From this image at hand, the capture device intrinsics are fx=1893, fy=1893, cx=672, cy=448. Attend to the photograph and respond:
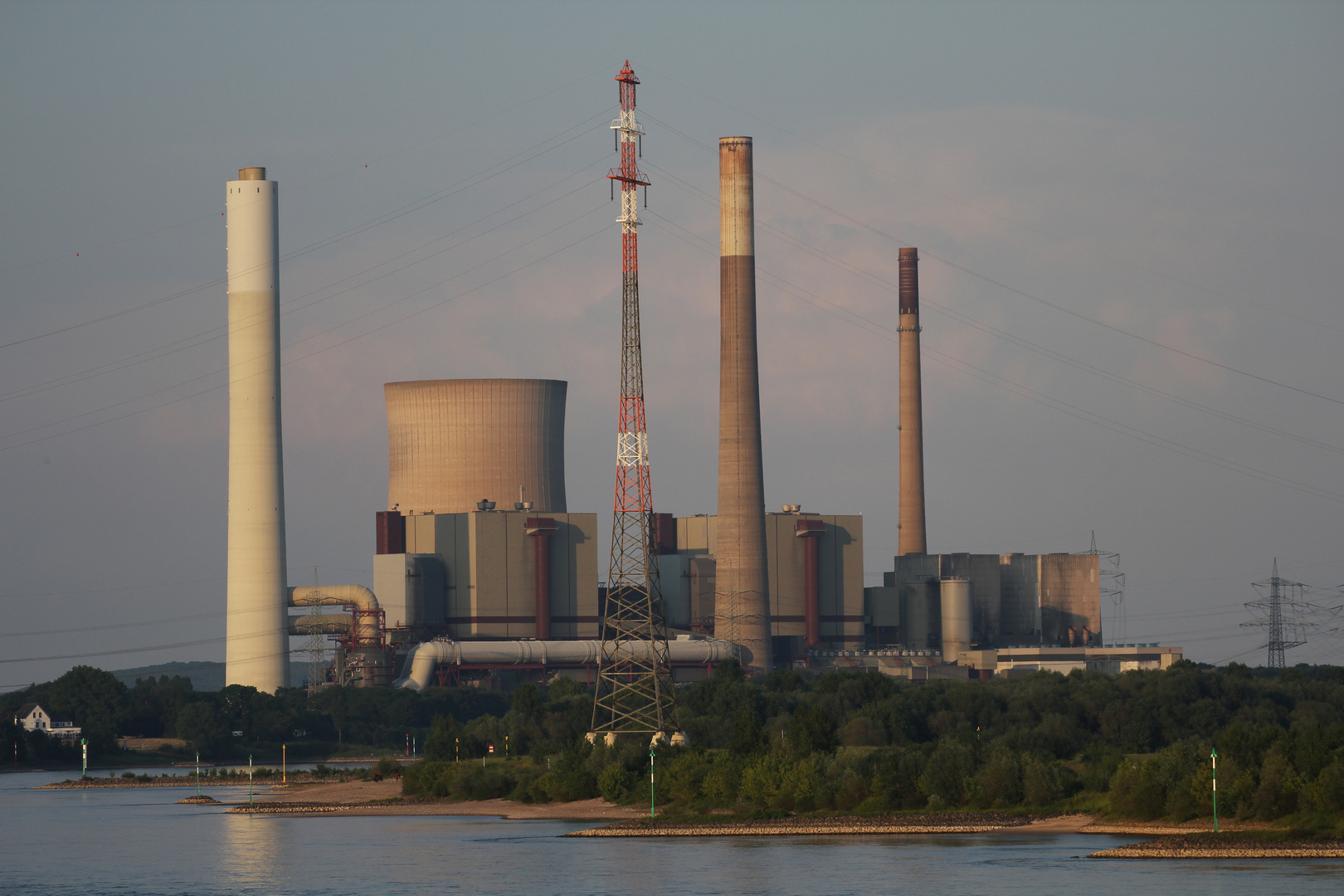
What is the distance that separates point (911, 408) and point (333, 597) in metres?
41.7

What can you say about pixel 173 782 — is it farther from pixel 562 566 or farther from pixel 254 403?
pixel 562 566

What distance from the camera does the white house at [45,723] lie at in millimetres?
111562

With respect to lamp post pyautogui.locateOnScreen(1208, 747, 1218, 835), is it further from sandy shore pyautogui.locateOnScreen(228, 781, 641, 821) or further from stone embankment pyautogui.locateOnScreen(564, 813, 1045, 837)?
sandy shore pyautogui.locateOnScreen(228, 781, 641, 821)

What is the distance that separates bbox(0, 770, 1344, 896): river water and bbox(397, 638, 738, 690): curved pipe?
51.0 metres

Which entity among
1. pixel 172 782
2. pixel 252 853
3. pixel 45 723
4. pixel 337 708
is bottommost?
pixel 172 782

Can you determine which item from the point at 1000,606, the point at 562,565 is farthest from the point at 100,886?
the point at 1000,606

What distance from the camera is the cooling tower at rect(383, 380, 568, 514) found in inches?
4783

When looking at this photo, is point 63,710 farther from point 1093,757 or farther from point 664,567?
point 1093,757

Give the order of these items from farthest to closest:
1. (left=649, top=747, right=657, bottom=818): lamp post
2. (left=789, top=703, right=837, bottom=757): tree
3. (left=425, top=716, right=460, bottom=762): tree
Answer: (left=425, top=716, right=460, bottom=762): tree → (left=789, top=703, right=837, bottom=757): tree → (left=649, top=747, right=657, bottom=818): lamp post

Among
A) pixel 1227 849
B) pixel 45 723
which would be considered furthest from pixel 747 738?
pixel 45 723

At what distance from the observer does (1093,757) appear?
68875 mm

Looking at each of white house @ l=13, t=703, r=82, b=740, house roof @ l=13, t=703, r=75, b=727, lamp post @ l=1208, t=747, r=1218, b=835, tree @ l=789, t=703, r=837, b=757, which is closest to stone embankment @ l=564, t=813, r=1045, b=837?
Result: lamp post @ l=1208, t=747, r=1218, b=835

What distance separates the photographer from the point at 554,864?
50.7m

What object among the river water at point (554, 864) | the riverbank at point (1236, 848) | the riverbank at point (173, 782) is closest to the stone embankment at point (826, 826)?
the river water at point (554, 864)
